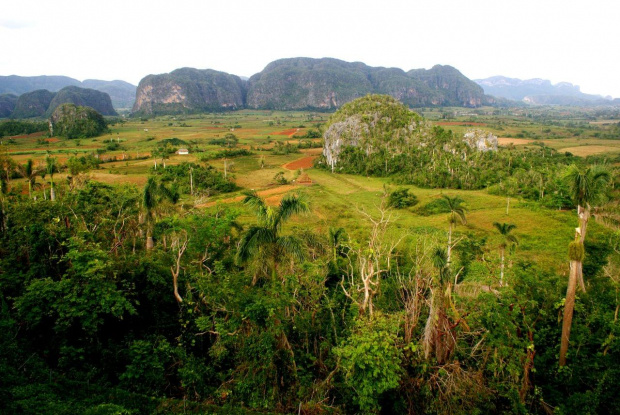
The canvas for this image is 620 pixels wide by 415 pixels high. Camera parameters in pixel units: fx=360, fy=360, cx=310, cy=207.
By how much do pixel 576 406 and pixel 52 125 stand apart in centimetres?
12400

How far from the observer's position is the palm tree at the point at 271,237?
36.2 feet

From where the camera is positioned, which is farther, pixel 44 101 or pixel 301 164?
pixel 44 101

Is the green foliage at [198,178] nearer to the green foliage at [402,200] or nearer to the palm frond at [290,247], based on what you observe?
the green foliage at [402,200]

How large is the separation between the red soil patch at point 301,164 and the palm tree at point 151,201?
4546 cm

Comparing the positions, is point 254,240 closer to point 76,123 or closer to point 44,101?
point 76,123

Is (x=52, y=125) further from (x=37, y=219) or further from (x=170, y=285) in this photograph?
(x=170, y=285)

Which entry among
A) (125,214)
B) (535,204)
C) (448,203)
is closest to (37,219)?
(125,214)

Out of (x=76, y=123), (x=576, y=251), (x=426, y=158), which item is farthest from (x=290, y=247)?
(x=76, y=123)

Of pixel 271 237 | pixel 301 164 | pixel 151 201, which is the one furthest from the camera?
pixel 301 164

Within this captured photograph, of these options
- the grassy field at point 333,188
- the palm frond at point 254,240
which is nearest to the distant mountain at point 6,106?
the grassy field at point 333,188

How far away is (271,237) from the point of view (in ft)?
36.4

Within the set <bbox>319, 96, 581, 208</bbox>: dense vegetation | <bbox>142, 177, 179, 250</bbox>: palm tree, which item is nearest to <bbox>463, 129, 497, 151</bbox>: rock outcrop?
<bbox>319, 96, 581, 208</bbox>: dense vegetation

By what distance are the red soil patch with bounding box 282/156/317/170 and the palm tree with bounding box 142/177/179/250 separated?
45.5 m

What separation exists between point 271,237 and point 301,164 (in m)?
58.2
